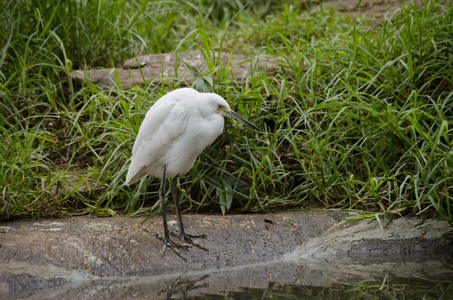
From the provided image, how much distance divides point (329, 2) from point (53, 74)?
154 inches

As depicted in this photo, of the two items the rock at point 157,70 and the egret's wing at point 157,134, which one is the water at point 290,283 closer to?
the egret's wing at point 157,134

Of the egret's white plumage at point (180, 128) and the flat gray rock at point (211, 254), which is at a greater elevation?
the egret's white plumage at point (180, 128)

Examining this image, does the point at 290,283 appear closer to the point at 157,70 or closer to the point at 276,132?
the point at 276,132

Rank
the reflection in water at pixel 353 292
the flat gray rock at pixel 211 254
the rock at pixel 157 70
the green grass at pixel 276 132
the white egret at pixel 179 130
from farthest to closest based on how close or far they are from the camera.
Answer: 1. the rock at pixel 157 70
2. the green grass at pixel 276 132
3. the white egret at pixel 179 130
4. the flat gray rock at pixel 211 254
5. the reflection in water at pixel 353 292

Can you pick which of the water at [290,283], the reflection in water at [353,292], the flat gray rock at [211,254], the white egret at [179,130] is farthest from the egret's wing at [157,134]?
the reflection in water at [353,292]

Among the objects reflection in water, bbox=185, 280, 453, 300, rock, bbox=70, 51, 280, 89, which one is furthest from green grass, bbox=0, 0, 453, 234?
reflection in water, bbox=185, 280, 453, 300

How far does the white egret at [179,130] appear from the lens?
3762mm

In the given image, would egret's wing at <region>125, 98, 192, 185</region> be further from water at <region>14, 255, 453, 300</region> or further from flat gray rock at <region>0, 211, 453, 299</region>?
water at <region>14, 255, 453, 300</region>

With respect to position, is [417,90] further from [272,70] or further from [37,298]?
[37,298]

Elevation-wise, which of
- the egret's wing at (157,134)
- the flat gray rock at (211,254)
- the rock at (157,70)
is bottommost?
the flat gray rock at (211,254)

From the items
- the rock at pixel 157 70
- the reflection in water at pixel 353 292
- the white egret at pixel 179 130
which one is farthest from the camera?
the rock at pixel 157 70

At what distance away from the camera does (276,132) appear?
4480 millimetres

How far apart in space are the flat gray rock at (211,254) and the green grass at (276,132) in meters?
0.25

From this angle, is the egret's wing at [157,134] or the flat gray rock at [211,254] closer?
the flat gray rock at [211,254]
